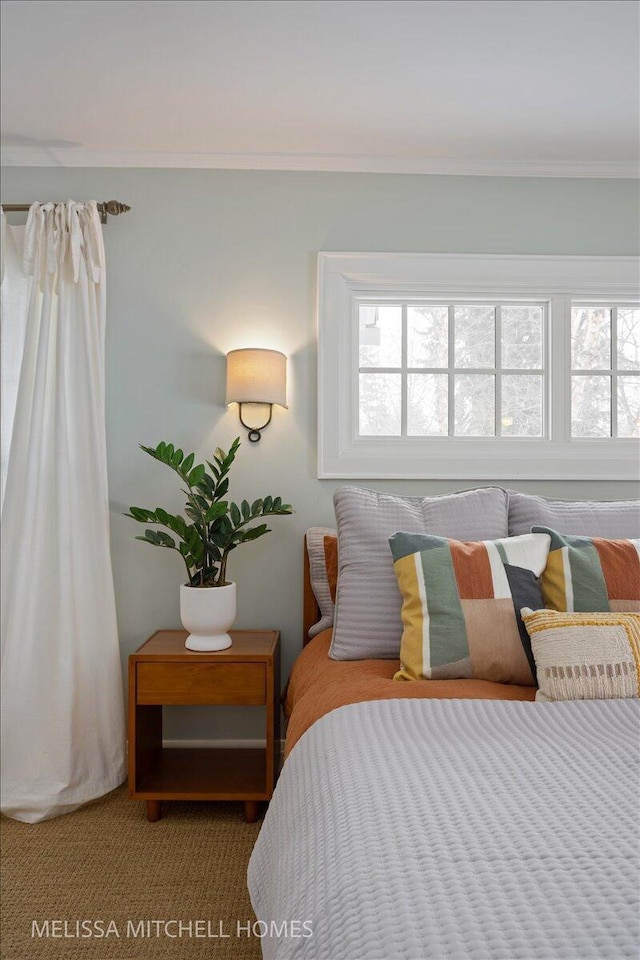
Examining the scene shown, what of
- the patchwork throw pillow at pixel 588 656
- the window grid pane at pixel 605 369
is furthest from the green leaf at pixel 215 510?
the window grid pane at pixel 605 369

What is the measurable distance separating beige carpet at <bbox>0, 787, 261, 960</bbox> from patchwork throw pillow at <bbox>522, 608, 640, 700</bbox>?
3.40 feet

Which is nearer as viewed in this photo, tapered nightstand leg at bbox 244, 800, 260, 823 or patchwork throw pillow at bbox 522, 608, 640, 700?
patchwork throw pillow at bbox 522, 608, 640, 700

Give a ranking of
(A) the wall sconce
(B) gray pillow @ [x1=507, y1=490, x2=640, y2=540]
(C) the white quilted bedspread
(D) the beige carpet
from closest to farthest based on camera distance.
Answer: (C) the white quilted bedspread → (D) the beige carpet → (B) gray pillow @ [x1=507, y1=490, x2=640, y2=540] → (A) the wall sconce

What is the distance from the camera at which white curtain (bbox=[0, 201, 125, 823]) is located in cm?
243

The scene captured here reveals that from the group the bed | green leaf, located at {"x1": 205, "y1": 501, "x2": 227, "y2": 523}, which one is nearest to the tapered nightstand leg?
the bed

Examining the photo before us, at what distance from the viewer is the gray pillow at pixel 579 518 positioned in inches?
88.5

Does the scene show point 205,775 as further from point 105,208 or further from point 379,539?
point 105,208

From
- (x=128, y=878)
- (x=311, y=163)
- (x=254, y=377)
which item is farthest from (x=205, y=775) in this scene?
(x=311, y=163)

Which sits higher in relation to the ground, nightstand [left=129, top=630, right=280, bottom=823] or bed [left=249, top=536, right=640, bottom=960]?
bed [left=249, top=536, right=640, bottom=960]

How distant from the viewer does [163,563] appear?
2.77 metres

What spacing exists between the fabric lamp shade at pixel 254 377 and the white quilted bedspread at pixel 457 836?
1.36 meters

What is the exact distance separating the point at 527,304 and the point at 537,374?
0.31 metres

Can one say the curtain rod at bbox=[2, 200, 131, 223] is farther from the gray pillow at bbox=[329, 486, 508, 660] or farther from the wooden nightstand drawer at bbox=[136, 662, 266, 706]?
the wooden nightstand drawer at bbox=[136, 662, 266, 706]

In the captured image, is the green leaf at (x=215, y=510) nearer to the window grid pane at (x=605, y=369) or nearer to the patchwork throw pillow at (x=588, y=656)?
the patchwork throw pillow at (x=588, y=656)
